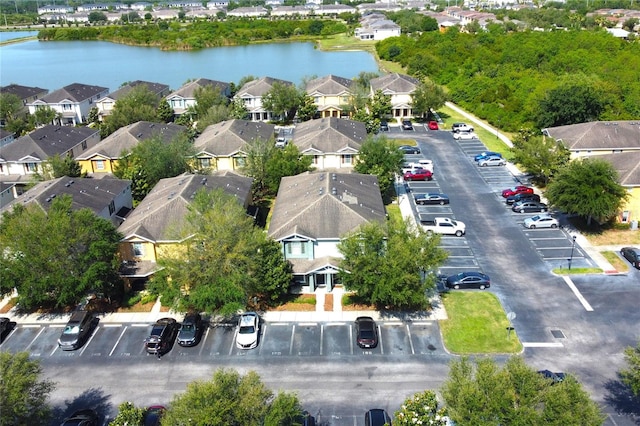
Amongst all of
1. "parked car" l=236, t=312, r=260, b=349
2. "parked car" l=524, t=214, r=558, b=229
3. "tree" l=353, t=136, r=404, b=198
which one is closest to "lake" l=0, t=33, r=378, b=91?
"tree" l=353, t=136, r=404, b=198

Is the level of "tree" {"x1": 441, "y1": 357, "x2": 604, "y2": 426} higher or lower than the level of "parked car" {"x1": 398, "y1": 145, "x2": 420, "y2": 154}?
higher

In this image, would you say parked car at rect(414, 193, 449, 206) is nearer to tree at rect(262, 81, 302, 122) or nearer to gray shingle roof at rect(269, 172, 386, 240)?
gray shingle roof at rect(269, 172, 386, 240)

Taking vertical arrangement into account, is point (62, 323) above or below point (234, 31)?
below

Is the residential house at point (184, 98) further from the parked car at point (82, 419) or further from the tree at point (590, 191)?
the parked car at point (82, 419)

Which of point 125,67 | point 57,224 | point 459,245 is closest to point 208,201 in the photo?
point 57,224

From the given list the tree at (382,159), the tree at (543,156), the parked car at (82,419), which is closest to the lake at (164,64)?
the tree at (382,159)

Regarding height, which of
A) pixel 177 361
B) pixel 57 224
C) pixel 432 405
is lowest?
pixel 177 361

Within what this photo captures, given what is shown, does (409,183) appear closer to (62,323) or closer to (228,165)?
(228,165)
